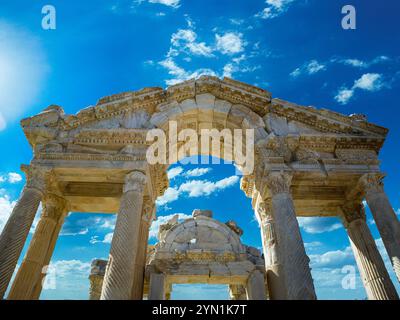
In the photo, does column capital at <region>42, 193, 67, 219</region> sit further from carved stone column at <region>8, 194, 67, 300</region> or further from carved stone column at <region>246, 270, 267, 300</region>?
carved stone column at <region>246, 270, 267, 300</region>

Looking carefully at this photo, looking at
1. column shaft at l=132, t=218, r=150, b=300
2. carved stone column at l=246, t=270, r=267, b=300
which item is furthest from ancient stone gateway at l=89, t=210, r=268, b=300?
column shaft at l=132, t=218, r=150, b=300

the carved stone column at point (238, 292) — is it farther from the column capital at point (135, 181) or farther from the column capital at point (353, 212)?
the column capital at point (135, 181)

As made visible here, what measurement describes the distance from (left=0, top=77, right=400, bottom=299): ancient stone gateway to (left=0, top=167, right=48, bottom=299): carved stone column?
3 cm

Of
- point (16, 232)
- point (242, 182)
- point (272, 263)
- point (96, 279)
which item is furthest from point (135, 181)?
point (96, 279)

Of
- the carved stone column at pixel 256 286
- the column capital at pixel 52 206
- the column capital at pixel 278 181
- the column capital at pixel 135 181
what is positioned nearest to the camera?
the column capital at pixel 135 181

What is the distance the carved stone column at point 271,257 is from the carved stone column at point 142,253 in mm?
4692

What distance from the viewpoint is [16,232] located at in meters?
9.41

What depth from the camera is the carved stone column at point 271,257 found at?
10656mm

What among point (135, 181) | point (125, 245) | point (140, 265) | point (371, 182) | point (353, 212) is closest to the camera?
point (125, 245)

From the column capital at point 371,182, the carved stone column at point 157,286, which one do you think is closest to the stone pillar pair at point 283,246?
the column capital at point 371,182

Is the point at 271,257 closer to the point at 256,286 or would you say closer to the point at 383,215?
the point at 256,286

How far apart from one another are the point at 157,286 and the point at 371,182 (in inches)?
352

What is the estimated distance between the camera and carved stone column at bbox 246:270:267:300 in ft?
37.1
